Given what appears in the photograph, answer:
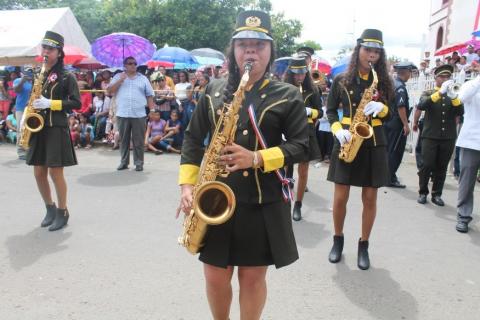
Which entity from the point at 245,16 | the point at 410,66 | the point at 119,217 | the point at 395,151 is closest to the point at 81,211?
the point at 119,217

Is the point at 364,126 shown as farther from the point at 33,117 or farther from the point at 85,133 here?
the point at 85,133

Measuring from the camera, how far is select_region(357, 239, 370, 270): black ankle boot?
4117mm

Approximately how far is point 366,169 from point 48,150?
11.0 feet

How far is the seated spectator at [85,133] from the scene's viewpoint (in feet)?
36.3

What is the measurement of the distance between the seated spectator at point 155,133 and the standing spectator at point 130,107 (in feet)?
6.00

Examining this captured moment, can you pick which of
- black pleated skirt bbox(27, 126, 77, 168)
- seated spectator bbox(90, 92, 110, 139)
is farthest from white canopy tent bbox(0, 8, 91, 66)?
black pleated skirt bbox(27, 126, 77, 168)

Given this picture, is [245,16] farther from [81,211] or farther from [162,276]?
[81,211]

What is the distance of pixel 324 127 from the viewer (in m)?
9.95

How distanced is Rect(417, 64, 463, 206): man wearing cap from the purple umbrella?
7182 mm

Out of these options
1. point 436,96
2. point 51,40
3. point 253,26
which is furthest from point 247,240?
point 436,96

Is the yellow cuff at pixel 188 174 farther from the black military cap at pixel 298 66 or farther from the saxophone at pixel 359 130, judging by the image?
the black military cap at pixel 298 66

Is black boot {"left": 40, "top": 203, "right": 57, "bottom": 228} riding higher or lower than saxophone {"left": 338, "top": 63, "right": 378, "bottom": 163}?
lower

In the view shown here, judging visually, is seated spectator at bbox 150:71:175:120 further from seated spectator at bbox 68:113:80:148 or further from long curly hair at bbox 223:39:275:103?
long curly hair at bbox 223:39:275:103

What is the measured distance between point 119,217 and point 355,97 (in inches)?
128
